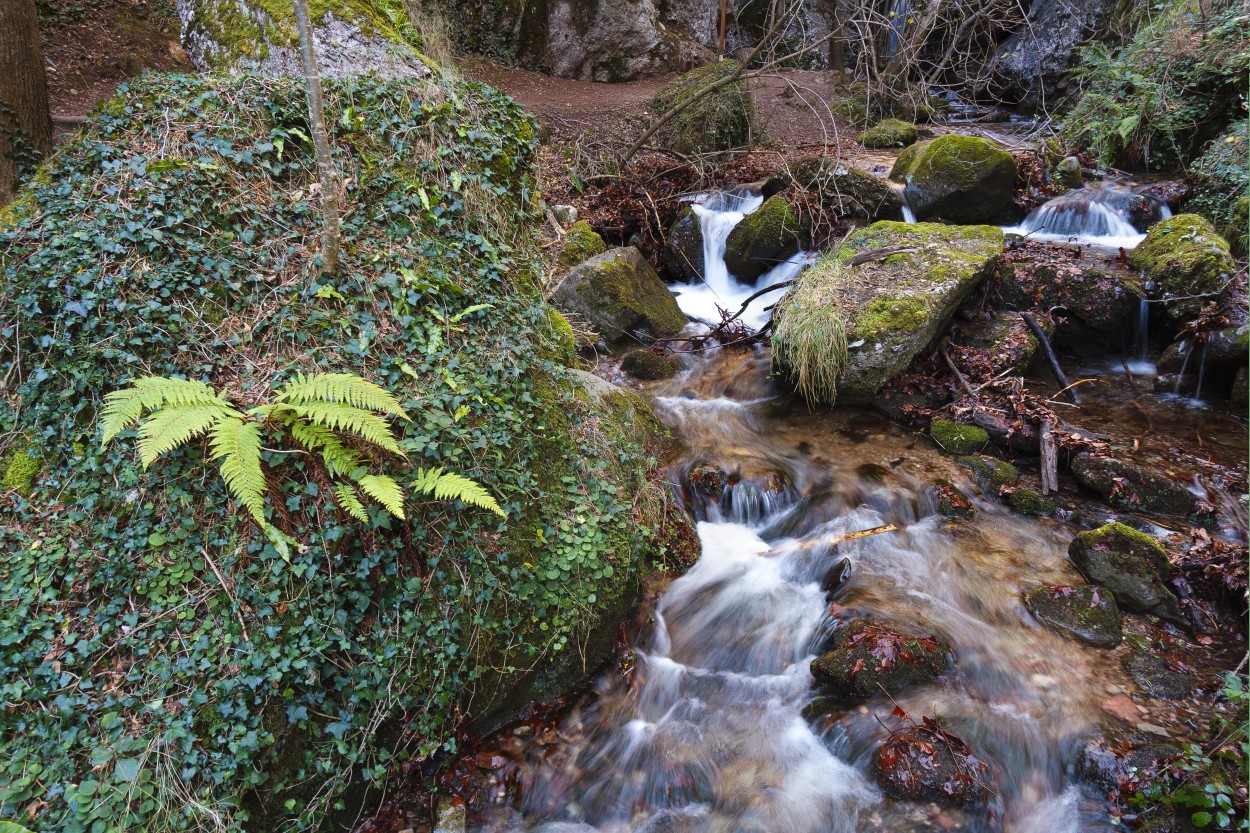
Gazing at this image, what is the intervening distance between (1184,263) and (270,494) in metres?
9.64

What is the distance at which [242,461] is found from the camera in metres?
2.84

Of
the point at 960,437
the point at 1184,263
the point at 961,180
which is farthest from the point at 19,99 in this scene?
the point at 1184,263

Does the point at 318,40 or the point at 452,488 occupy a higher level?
the point at 318,40

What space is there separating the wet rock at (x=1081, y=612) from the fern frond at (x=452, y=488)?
413 cm

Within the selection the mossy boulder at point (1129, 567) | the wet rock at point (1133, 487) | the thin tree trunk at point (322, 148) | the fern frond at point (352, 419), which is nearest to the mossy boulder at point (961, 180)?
the wet rock at point (1133, 487)

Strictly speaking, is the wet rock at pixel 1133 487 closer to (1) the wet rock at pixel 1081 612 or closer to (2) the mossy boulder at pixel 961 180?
(1) the wet rock at pixel 1081 612

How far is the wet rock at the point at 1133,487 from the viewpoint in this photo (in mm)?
5398

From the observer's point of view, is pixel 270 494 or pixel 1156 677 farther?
pixel 1156 677

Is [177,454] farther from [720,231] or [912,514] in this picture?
[720,231]

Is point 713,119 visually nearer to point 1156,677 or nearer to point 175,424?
point 1156,677

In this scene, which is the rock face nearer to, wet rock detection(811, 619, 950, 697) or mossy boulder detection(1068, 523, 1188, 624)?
wet rock detection(811, 619, 950, 697)

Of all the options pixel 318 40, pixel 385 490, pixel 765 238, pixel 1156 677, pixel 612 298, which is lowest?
pixel 1156 677

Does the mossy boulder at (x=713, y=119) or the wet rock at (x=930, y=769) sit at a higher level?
the mossy boulder at (x=713, y=119)

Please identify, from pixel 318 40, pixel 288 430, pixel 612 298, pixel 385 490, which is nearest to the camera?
pixel 385 490
